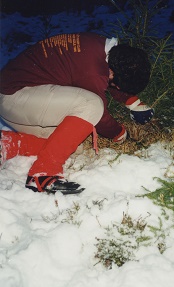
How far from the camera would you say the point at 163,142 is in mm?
2873

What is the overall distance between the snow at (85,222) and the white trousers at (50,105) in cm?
42

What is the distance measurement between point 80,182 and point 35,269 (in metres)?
0.84

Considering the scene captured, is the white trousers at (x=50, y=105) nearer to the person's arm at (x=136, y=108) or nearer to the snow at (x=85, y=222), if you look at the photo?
the snow at (x=85, y=222)

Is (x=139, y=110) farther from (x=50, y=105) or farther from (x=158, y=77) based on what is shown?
(x=50, y=105)

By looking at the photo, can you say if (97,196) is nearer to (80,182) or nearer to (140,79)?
(80,182)

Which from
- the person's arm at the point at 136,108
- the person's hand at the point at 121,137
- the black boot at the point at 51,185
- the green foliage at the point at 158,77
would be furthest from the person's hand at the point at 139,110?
the black boot at the point at 51,185

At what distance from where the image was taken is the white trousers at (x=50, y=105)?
232 centimetres

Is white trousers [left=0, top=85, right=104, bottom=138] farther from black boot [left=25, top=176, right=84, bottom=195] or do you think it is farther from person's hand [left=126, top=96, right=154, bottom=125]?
person's hand [left=126, top=96, right=154, bottom=125]

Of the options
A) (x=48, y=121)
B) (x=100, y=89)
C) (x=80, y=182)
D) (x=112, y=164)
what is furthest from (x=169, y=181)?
(x=48, y=121)

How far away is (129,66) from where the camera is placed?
2344 millimetres

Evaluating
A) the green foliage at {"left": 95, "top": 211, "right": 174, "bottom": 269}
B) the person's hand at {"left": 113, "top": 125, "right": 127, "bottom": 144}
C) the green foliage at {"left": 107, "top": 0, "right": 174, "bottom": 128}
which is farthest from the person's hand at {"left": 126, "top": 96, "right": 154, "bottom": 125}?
the green foliage at {"left": 95, "top": 211, "right": 174, "bottom": 269}

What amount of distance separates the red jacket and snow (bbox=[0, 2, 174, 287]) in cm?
50

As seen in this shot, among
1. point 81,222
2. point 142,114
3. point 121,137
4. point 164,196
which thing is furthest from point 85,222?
point 142,114

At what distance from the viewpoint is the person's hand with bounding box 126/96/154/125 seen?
3021 mm
